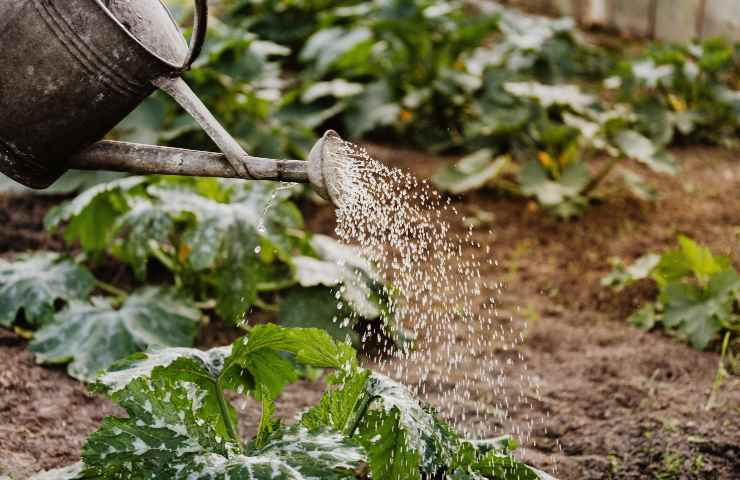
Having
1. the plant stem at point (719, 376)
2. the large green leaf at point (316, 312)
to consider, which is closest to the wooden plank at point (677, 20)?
the plant stem at point (719, 376)

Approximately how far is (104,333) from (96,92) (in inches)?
40.9

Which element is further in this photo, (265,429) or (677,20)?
(677,20)

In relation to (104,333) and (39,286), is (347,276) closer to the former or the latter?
(104,333)

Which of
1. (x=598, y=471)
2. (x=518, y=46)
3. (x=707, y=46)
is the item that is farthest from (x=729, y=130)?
(x=598, y=471)

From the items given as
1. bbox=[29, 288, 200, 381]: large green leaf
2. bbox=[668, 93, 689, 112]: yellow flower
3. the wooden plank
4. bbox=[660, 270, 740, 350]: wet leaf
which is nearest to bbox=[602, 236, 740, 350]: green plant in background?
bbox=[660, 270, 740, 350]: wet leaf

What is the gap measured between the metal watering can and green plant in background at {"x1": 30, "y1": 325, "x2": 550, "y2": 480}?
33 cm

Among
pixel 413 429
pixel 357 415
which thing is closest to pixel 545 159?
pixel 357 415

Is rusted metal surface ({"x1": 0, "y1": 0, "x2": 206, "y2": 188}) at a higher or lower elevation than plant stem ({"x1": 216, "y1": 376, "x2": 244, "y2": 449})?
higher

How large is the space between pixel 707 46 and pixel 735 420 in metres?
2.95

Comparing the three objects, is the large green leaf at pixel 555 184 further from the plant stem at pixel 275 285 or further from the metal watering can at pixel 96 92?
the metal watering can at pixel 96 92

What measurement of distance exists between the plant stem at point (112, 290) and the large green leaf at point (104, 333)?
24cm

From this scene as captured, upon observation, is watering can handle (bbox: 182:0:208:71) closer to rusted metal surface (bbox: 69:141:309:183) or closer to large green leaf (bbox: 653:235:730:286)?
rusted metal surface (bbox: 69:141:309:183)

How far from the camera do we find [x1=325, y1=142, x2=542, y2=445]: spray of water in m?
2.34

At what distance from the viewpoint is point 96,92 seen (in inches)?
64.7
